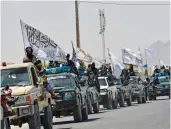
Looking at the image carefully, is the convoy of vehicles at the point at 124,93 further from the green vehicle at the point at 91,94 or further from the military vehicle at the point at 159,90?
the military vehicle at the point at 159,90

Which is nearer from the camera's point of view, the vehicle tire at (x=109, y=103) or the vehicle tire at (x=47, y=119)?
the vehicle tire at (x=47, y=119)

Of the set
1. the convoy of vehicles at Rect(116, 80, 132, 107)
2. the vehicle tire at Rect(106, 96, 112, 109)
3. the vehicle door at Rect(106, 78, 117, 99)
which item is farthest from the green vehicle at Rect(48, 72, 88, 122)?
the convoy of vehicles at Rect(116, 80, 132, 107)

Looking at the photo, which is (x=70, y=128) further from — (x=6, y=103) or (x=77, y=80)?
(x=6, y=103)

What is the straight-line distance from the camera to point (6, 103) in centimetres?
1303

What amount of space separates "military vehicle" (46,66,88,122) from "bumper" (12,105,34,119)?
629 cm

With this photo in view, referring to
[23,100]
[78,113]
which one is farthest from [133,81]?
[23,100]

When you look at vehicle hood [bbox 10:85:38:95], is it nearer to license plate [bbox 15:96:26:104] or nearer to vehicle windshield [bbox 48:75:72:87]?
license plate [bbox 15:96:26:104]

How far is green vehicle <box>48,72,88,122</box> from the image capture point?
21.0 metres

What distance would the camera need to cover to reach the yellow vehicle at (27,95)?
1445cm

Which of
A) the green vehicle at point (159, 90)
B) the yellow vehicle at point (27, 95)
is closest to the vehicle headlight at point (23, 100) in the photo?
the yellow vehicle at point (27, 95)

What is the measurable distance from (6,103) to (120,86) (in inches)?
823

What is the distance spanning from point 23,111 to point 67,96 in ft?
22.4

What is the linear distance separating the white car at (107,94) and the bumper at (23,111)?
1596 cm

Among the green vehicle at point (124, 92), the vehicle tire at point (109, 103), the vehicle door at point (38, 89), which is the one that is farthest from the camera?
the green vehicle at point (124, 92)
